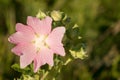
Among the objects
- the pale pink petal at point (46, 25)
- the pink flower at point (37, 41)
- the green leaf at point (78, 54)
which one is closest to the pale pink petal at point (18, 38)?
→ the pink flower at point (37, 41)

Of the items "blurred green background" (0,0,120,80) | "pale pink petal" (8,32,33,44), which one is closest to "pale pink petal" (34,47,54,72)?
"pale pink petal" (8,32,33,44)

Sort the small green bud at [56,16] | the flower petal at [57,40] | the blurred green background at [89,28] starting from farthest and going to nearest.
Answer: the blurred green background at [89,28] < the small green bud at [56,16] < the flower petal at [57,40]

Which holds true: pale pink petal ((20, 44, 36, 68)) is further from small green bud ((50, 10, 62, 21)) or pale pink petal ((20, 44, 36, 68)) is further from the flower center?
small green bud ((50, 10, 62, 21))

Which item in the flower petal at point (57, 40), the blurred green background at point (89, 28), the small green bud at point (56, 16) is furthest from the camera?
the blurred green background at point (89, 28)

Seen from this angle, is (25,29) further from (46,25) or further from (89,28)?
(89,28)

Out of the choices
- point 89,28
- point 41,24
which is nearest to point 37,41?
point 41,24

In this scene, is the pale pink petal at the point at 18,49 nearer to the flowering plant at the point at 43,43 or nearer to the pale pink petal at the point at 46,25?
the flowering plant at the point at 43,43

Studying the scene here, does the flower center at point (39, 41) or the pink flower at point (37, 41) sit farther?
the flower center at point (39, 41)
